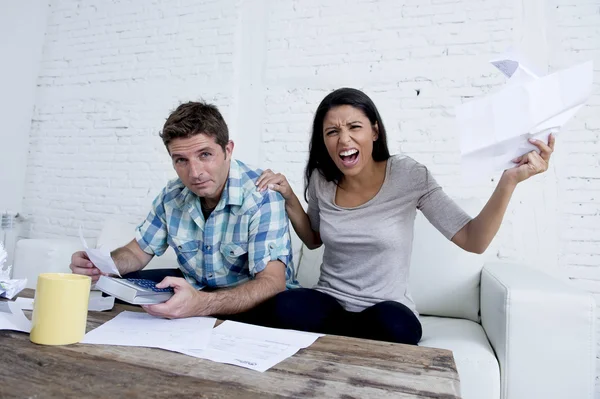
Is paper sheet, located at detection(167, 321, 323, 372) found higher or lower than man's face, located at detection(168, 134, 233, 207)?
lower

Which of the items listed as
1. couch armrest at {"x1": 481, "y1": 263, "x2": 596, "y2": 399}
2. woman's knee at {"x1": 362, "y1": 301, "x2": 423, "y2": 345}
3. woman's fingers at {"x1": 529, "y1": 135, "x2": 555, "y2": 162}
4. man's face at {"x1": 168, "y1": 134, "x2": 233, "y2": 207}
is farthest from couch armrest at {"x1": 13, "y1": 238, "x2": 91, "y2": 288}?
woman's fingers at {"x1": 529, "y1": 135, "x2": 555, "y2": 162}

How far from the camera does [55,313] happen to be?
2.51 ft

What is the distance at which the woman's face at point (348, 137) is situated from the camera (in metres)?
1.38

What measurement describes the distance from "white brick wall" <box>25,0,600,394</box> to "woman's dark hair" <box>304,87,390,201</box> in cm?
76

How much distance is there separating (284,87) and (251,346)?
1.89 m

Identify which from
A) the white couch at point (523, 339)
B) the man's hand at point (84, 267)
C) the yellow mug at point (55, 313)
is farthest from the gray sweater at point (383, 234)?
the yellow mug at point (55, 313)

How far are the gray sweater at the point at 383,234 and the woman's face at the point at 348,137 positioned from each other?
11 cm

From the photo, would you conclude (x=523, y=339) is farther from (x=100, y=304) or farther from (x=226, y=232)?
(x=100, y=304)

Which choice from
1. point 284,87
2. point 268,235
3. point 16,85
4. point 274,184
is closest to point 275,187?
point 274,184

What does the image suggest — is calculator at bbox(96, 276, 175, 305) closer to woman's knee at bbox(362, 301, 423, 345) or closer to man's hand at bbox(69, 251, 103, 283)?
man's hand at bbox(69, 251, 103, 283)

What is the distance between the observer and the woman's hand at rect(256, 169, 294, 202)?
4.67ft

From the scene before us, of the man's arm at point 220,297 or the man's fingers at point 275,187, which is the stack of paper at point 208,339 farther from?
the man's fingers at point 275,187

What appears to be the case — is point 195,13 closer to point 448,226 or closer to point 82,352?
point 448,226

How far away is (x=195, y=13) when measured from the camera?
2699 mm
